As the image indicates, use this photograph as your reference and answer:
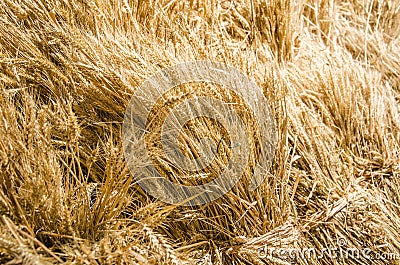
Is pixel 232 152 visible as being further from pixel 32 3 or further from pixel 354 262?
pixel 32 3

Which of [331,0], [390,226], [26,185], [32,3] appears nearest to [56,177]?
[26,185]

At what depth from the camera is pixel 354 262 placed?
148cm

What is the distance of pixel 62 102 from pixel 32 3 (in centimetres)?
35

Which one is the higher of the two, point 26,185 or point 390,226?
point 26,185

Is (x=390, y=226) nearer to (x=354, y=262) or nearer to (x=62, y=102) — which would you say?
(x=354, y=262)

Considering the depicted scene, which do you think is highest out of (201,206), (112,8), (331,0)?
(112,8)

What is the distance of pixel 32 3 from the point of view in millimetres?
1464

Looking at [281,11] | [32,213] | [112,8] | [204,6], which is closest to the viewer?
[32,213]

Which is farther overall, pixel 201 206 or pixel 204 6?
pixel 204 6

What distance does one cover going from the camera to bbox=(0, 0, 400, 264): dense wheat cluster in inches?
47.1

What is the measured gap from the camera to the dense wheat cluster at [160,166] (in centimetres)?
120

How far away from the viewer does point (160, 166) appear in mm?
1367

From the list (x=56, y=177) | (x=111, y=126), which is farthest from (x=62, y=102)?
(x=56, y=177)

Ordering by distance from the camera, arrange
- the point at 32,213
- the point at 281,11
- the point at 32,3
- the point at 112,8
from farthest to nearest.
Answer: the point at 281,11
the point at 112,8
the point at 32,3
the point at 32,213
